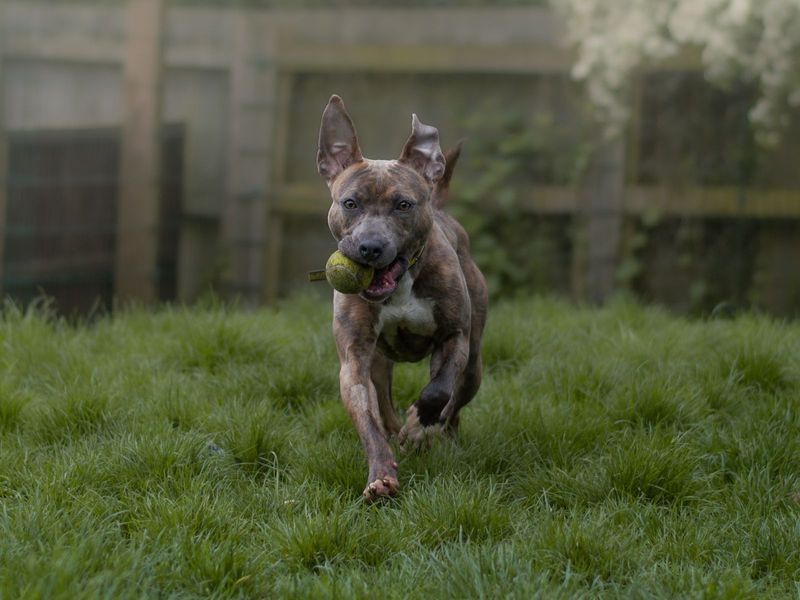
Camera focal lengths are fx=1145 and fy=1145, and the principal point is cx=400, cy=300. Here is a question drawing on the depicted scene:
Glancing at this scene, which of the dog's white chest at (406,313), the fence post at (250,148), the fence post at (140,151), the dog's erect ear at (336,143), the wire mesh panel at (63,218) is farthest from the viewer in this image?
the fence post at (250,148)

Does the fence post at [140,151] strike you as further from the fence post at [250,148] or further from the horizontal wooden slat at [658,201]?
the horizontal wooden slat at [658,201]

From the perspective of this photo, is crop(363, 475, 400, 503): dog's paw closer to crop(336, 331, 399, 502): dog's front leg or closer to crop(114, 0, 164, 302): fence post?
crop(336, 331, 399, 502): dog's front leg

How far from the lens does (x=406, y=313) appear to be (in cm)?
479

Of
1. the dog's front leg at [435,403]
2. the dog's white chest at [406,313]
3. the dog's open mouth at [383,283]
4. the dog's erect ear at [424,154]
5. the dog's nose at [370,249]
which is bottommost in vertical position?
the dog's front leg at [435,403]

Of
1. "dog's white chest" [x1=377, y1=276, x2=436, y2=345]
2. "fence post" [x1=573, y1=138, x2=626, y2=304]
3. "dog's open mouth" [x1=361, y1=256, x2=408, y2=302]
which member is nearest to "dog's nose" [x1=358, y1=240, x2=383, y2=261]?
"dog's open mouth" [x1=361, y1=256, x2=408, y2=302]

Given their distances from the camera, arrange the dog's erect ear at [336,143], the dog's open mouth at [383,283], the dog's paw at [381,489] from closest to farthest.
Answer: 1. the dog's paw at [381,489]
2. the dog's open mouth at [383,283]
3. the dog's erect ear at [336,143]

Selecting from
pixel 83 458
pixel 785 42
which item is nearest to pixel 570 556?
pixel 83 458

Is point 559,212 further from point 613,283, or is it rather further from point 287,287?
point 287,287

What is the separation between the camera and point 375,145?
353 inches

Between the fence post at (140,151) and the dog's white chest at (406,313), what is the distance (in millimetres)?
3962

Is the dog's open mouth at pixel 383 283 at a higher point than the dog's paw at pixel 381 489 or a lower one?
higher

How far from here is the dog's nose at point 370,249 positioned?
438 centimetres

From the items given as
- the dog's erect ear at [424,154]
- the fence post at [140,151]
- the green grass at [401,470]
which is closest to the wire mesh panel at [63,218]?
the fence post at [140,151]

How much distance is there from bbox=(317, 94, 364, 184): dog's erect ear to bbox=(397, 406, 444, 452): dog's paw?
1155 millimetres
